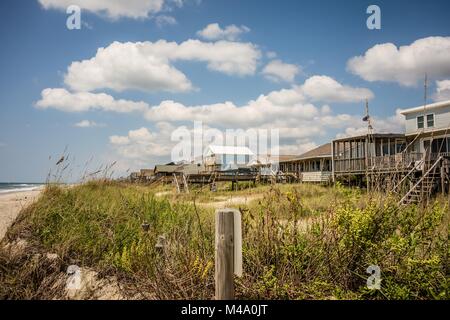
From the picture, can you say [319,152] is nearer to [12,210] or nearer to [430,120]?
[430,120]

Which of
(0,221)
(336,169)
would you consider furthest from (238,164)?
(0,221)

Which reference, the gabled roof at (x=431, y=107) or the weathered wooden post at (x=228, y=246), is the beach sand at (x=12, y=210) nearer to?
the weathered wooden post at (x=228, y=246)

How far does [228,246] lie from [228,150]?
4287 centimetres

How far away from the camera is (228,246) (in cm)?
265

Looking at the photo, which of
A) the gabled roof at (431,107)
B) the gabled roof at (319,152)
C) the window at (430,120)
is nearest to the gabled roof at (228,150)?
the gabled roof at (319,152)

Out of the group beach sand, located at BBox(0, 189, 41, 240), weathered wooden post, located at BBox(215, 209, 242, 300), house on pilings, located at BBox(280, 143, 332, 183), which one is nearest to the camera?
weathered wooden post, located at BBox(215, 209, 242, 300)

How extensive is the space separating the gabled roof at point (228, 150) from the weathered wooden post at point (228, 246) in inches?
1627

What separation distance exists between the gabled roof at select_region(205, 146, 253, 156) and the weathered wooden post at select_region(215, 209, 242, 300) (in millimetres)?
41330

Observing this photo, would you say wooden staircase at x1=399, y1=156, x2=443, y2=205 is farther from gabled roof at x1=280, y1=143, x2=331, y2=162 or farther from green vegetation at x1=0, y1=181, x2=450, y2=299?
gabled roof at x1=280, y1=143, x2=331, y2=162

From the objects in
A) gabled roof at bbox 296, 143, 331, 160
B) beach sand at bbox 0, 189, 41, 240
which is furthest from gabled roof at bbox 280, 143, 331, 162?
beach sand at bbox 0, 189, 41, 240

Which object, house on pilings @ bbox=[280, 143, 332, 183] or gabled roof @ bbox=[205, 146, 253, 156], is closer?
house on pilings @ bbox=[280, 143, 332, 183]

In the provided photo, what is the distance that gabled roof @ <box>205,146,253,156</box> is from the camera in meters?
44.6
